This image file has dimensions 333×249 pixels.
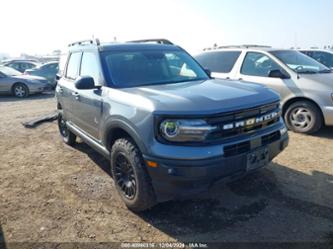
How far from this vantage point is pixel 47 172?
4.95 metres

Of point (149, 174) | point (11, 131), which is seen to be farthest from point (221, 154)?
point (11, 131)

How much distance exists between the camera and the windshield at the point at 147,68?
401cm

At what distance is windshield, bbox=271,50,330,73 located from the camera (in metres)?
6.52

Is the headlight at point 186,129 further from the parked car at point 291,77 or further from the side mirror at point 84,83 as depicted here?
the parked car at point 291,77

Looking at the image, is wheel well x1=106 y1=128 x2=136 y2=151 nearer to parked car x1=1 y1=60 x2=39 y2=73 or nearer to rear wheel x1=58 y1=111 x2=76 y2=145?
rear wheel x1=58 y1=111 x2=76 y2=145

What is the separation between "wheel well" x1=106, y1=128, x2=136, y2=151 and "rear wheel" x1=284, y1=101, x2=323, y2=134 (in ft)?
13.3

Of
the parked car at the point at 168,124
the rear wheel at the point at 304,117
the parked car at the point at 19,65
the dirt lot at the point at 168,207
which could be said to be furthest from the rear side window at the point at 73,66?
the parked car at the point at 19,65

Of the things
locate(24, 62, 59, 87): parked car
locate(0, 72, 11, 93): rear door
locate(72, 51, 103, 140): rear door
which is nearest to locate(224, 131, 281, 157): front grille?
locate(72, 51, 103, 140): rear door

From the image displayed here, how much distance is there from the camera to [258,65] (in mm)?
6859

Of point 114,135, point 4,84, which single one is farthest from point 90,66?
point 4,84

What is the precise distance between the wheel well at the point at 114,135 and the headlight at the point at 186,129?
645 mm

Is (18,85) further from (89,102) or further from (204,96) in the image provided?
(204,96)

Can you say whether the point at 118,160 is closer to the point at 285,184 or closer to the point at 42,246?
the point at 42,246

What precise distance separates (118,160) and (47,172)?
1.85 m
